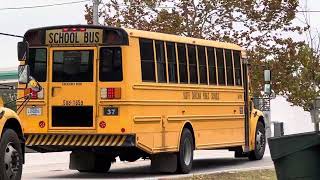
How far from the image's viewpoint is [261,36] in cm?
3872

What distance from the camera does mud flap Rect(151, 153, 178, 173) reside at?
1577 centimetres

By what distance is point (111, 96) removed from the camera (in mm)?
14609

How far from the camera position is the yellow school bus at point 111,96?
14.6 m

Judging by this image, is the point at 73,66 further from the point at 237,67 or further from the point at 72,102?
the point at 237,67

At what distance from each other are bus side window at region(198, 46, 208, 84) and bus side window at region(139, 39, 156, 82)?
1873mm

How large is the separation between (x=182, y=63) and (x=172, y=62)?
38 cm

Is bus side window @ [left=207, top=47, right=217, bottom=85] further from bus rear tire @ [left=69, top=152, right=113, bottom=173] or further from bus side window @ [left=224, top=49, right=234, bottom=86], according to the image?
bus rear tire @ [left=69, top=152, right=113, bottom=173]

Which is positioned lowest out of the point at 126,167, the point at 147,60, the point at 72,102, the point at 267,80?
the point at 126,167

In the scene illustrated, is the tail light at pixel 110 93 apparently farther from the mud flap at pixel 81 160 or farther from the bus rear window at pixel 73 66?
the mud flap at pixel 81 160

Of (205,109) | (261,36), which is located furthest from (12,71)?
(205,109)

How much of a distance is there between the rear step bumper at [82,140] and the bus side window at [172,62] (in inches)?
76.7

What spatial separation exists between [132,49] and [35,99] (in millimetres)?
2141

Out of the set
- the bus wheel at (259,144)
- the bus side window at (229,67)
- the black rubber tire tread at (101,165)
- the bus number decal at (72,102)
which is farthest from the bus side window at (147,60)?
the bus wheel at (259,144)

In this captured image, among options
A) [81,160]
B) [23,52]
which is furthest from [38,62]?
[23,52]
